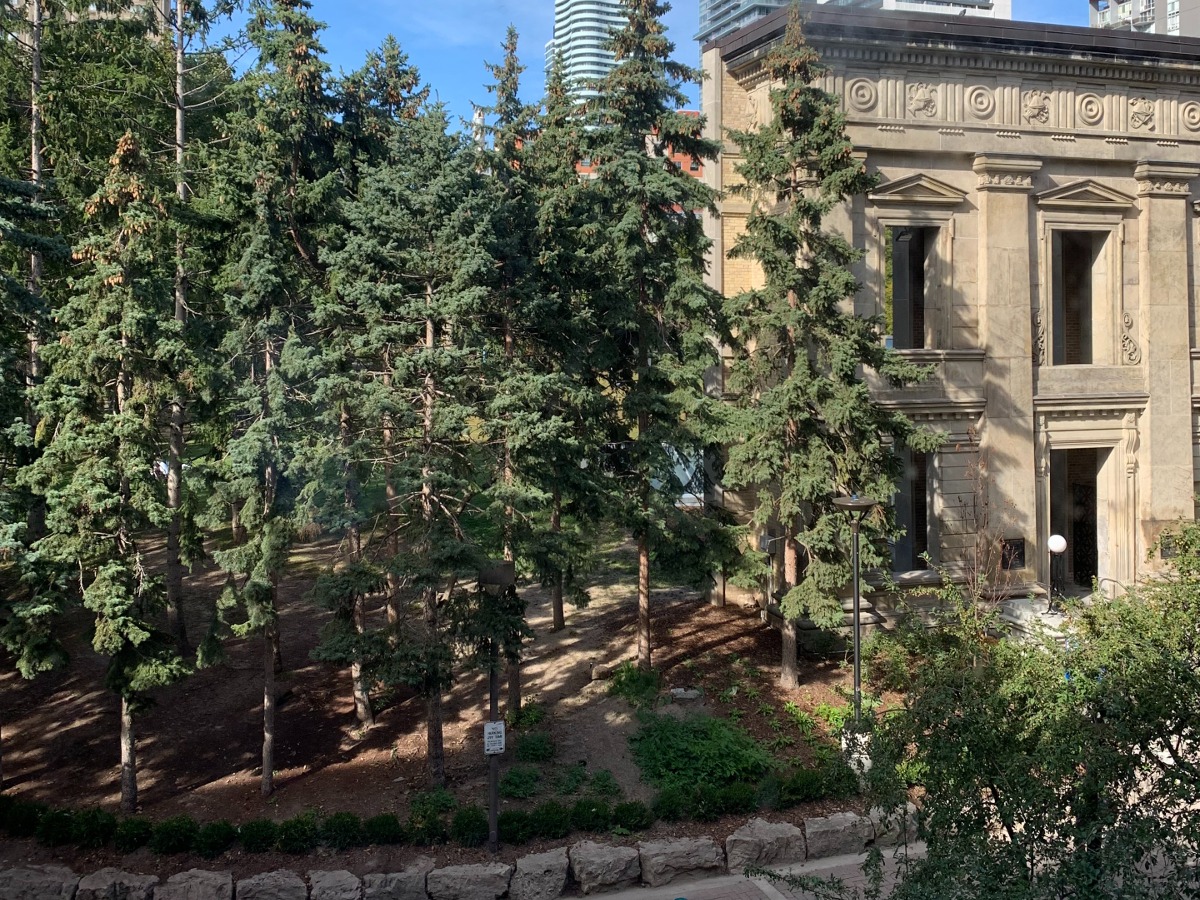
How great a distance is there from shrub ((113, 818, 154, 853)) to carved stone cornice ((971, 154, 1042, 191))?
20.5 m

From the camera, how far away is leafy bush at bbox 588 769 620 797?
1548 centimetres

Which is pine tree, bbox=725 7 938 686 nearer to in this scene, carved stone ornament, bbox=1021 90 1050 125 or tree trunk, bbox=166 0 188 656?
carved stone ornament, bbox=1021 90 1050 125

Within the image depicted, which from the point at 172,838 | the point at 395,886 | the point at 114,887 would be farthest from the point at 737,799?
the point at 114,887

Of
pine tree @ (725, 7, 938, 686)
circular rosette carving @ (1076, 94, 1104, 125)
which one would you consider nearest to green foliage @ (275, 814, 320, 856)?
pine tree @ (725, 7, 938, 686)

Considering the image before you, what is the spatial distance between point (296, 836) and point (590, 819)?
4117mm

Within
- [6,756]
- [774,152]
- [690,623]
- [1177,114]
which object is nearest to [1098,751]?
[774,152]

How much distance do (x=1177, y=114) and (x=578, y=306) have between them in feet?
53.1

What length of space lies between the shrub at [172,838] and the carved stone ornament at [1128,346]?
21912 mm

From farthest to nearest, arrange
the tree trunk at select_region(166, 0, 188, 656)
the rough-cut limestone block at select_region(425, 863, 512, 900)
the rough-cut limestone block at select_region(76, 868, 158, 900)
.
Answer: the tree trunk at select_region(166, 0, 188, 656), the rough-cut limestone block at select_region(425, 863, 512, 900), the rough-cut limestone block at select_region(76, 868, 158, 900)

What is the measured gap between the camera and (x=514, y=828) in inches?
556

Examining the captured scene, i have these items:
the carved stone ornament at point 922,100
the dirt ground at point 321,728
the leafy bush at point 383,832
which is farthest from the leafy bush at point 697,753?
the carved stone ornament at point 922,100

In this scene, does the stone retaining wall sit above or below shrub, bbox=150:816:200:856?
below

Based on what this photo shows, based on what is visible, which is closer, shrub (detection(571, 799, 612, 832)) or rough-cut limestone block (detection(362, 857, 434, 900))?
rough-cut limestone block (detection(362, 857, 434, 900))

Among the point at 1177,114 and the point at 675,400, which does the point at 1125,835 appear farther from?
the point at 1177,114
